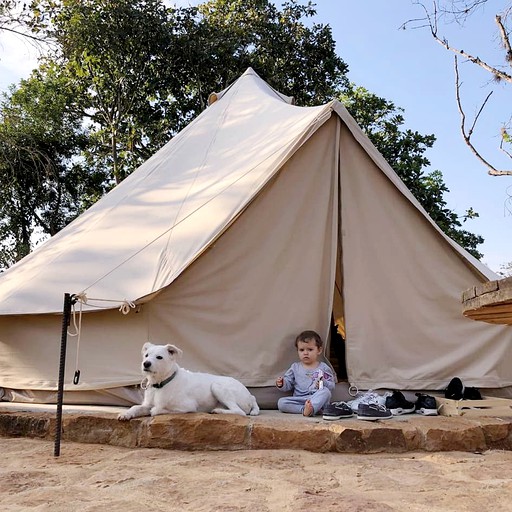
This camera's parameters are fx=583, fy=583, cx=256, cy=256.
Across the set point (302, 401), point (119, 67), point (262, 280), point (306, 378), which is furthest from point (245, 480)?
point (119, 67)

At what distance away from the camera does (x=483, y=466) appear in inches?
111

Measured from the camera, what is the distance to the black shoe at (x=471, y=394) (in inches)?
159

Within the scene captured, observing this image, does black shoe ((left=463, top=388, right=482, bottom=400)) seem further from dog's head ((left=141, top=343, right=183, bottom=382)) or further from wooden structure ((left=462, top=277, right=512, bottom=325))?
dog's head ((left=141, top=343, right=183, bottom=382))

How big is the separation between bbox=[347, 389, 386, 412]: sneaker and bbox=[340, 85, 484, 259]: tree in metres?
9.60

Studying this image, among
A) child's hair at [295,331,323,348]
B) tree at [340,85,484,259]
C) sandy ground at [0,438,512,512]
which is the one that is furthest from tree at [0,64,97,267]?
sandy ground at [0,438,512,512]

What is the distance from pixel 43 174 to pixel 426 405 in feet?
41.9

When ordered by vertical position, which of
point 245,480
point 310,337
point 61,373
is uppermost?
point 310,337

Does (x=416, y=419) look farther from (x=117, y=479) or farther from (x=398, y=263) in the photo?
(x=117, y=479)

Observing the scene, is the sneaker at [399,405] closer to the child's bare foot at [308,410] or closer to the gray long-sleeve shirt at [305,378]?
the gray long-sleeve shirt at [305,378]

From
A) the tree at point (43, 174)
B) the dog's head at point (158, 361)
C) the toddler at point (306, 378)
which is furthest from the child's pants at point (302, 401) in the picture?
the tree at point (43, 174)

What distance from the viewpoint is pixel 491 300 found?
5.87ft

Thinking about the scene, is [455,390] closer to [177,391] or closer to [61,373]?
[177,391]

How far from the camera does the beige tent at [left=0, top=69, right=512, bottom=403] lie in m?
3.88

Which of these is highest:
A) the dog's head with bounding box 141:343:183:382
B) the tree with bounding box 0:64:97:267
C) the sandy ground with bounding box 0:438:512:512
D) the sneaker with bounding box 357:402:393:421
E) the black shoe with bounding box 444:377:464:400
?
the tree with bounding box 0:64:97:267
